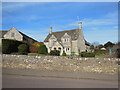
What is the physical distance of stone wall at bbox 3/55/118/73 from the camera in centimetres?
1092

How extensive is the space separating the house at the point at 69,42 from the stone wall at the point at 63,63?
25115 millimetres

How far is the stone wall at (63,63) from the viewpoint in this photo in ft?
35.8

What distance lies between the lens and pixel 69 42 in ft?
125

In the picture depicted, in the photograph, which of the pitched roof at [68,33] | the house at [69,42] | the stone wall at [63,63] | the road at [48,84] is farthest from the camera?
the pitched roof at [68,33]

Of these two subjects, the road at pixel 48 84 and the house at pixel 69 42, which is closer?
the road at pixel 48 84

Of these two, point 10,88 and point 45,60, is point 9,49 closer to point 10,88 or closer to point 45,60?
point 45,60

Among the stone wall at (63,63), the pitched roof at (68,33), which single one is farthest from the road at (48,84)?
the pitched roof at (68,33)

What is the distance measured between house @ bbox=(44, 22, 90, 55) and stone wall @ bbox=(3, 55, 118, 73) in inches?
989

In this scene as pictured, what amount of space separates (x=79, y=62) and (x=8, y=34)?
107 ft

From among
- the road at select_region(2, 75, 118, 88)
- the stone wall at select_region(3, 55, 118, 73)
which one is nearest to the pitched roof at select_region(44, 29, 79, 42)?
the stone wall at select_region(3, 55, 118, 73)

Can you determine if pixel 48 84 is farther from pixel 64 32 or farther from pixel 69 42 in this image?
pixel 64 32

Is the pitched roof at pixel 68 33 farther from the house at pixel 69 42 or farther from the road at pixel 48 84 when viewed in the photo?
the road at pixel 48 84

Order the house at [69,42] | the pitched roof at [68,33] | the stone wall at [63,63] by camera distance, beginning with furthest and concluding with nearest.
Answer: the pitched roof at [68,33] → the house at [69,42] → the stone wall at [63,63]

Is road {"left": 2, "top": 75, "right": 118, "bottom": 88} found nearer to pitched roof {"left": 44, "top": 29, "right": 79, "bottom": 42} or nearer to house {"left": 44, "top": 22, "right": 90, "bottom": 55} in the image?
house {"left": 44, "top": 22, "right": 90, "bottom": 55}
